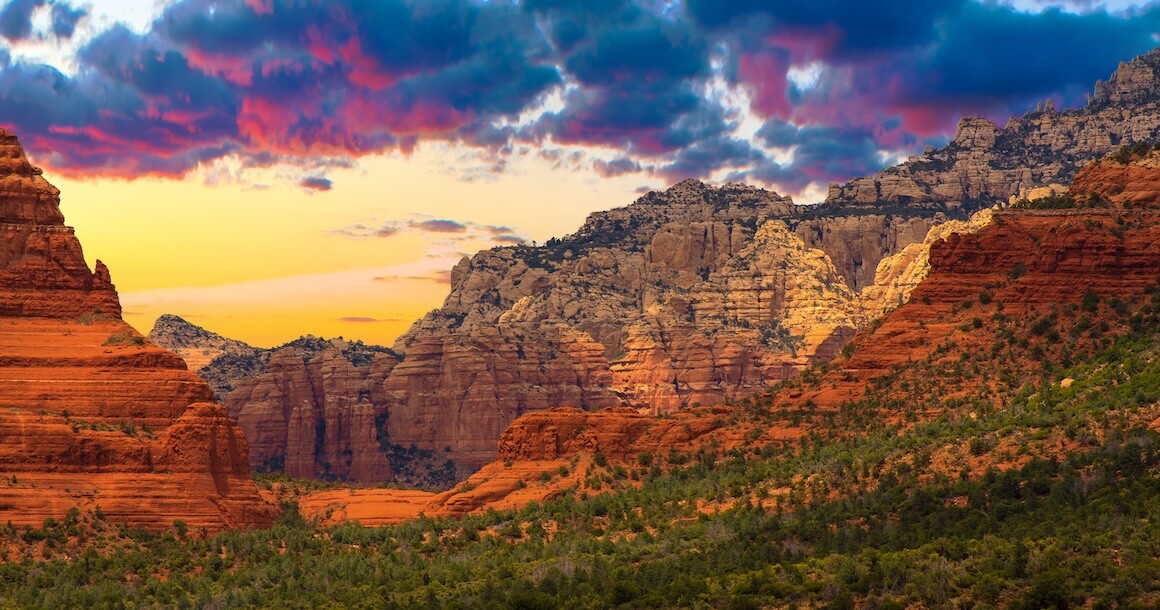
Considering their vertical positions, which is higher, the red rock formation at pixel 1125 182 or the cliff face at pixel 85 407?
the red rock formation at pixel 1125 182


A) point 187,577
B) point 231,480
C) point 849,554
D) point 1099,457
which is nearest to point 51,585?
point 187,577

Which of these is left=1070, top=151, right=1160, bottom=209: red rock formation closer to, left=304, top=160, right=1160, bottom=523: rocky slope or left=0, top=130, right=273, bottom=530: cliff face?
left=304, top=160, right=1160, bottom=523: rocky slope

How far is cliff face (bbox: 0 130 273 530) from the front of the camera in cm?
11994

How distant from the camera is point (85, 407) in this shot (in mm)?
124562

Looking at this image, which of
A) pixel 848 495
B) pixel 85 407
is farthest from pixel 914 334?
pixel 85 407

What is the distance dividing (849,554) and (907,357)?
35935mm

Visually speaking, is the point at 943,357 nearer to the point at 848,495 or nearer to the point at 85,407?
the point at 848,495

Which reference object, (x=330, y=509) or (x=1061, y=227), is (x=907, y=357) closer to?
(x=1061, y=227)

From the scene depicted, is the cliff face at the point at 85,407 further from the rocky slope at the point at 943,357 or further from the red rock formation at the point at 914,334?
the red rock formation at the point at 914,334

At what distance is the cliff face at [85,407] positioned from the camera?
11994cm

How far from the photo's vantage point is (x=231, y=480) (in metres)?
126

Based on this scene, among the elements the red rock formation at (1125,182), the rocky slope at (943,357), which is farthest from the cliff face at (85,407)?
the red rock formation at (1125,182)

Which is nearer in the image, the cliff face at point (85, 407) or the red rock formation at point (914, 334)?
the cliff face at point (85, 407)

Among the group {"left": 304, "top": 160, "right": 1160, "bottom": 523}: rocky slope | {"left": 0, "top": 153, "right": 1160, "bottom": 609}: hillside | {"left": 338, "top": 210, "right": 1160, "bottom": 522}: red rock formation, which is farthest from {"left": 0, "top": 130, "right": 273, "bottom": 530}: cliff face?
{"left": 338, "top": 210, "right": 1160, "bottom": 522}: red rock formation
